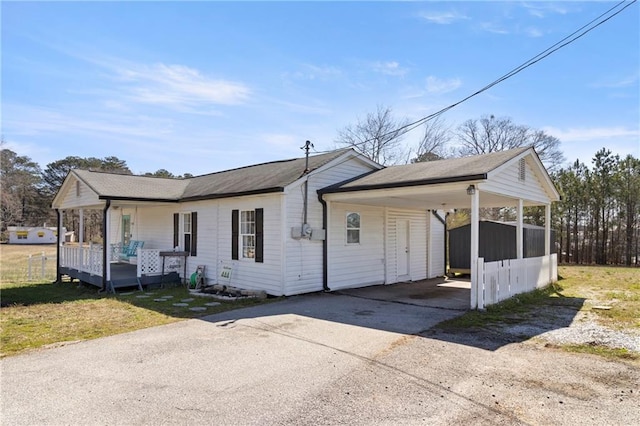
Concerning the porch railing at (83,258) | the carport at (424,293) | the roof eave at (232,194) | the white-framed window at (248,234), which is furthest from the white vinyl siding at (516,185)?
the porch railing at (83,258)

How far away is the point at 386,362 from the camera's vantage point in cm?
525

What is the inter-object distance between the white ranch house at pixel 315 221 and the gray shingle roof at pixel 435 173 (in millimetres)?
33

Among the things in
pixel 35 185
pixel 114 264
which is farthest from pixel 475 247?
pixel 35 185

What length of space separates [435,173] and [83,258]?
38.0 feet

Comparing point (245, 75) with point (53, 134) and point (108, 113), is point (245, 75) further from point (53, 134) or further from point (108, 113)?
point (53, 134)

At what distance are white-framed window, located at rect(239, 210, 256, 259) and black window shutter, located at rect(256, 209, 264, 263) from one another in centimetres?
21

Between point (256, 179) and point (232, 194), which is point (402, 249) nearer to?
point (256, 179)

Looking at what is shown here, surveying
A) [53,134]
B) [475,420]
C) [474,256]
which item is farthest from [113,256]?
[475,420]

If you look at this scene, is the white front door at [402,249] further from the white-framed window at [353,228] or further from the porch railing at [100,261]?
the porch railing at [100,261]

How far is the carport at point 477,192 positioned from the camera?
8.32 meters

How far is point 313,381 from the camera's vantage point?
181 inches

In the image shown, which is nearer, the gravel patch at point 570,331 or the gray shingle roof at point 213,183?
the gravel patch at point 570,331

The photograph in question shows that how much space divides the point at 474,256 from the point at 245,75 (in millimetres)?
8674

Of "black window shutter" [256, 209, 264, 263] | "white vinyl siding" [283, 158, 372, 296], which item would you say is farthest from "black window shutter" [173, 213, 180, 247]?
"white vinyl siding" [283, 158, 372, 296]
